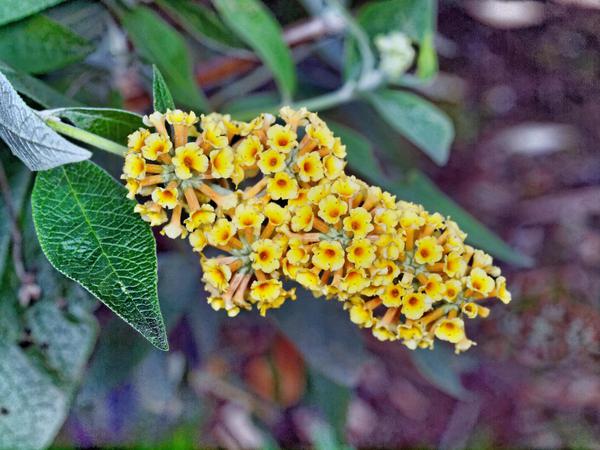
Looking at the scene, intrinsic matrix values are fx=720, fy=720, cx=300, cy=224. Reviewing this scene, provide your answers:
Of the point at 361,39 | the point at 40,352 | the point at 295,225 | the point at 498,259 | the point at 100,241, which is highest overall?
the point at 361,39

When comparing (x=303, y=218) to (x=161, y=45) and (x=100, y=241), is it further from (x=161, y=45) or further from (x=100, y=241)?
(x=161, y=45)

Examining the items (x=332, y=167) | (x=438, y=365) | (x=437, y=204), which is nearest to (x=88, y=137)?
(x=332, y=167)

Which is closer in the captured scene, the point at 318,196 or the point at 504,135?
the point at 318,196

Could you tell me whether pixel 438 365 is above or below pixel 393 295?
below

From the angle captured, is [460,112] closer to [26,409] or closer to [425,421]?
Result: [425,421]

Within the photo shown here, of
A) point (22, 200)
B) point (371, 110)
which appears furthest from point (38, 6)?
point (371, 110)

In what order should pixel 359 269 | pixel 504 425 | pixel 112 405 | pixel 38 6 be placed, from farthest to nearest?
1. pixel 504 425
2. pixel 112 405
3. pixel 38 6
4. pixel 359 269

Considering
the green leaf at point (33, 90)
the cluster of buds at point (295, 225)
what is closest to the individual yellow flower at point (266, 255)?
the cluster of buds at point (295, 225)
